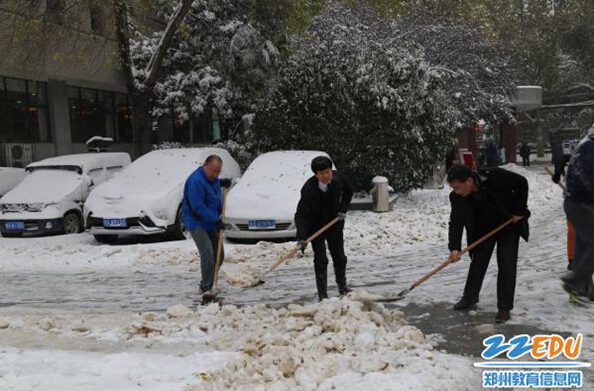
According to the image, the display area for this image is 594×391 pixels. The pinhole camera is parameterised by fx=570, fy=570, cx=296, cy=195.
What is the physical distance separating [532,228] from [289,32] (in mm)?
11018

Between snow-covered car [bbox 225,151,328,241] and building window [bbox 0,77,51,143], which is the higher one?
building window [bbox 0,77,51,143]

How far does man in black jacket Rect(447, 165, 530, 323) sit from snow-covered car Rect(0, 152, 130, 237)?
915cm

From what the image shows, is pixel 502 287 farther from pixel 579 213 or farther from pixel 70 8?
pixel 70 8

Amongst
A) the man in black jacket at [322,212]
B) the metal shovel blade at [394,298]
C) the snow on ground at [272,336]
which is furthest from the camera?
the man in black jacket at [322,212]

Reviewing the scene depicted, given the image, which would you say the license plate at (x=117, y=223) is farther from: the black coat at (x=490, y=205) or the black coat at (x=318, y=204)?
the black coat at (x=490, y=205)

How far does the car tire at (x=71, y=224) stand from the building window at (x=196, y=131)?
1706 cm

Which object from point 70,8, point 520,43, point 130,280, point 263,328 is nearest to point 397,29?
point 70,8

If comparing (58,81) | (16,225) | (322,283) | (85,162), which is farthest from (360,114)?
(58,81)

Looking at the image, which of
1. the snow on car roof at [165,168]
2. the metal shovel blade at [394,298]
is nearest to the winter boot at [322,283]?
the metal shovel blade at [394,298]

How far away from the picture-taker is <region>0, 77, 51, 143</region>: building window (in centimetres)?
1998

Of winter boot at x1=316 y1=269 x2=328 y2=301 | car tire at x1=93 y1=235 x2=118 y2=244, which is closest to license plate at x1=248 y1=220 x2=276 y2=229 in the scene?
car tire at x1=93 y1=235 x2=118 y2=244

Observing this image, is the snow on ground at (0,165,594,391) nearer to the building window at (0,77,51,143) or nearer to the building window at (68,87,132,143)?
the building window at (0,77,51,143)

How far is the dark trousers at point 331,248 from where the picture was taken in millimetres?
6449

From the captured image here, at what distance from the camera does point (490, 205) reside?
5367 mm
